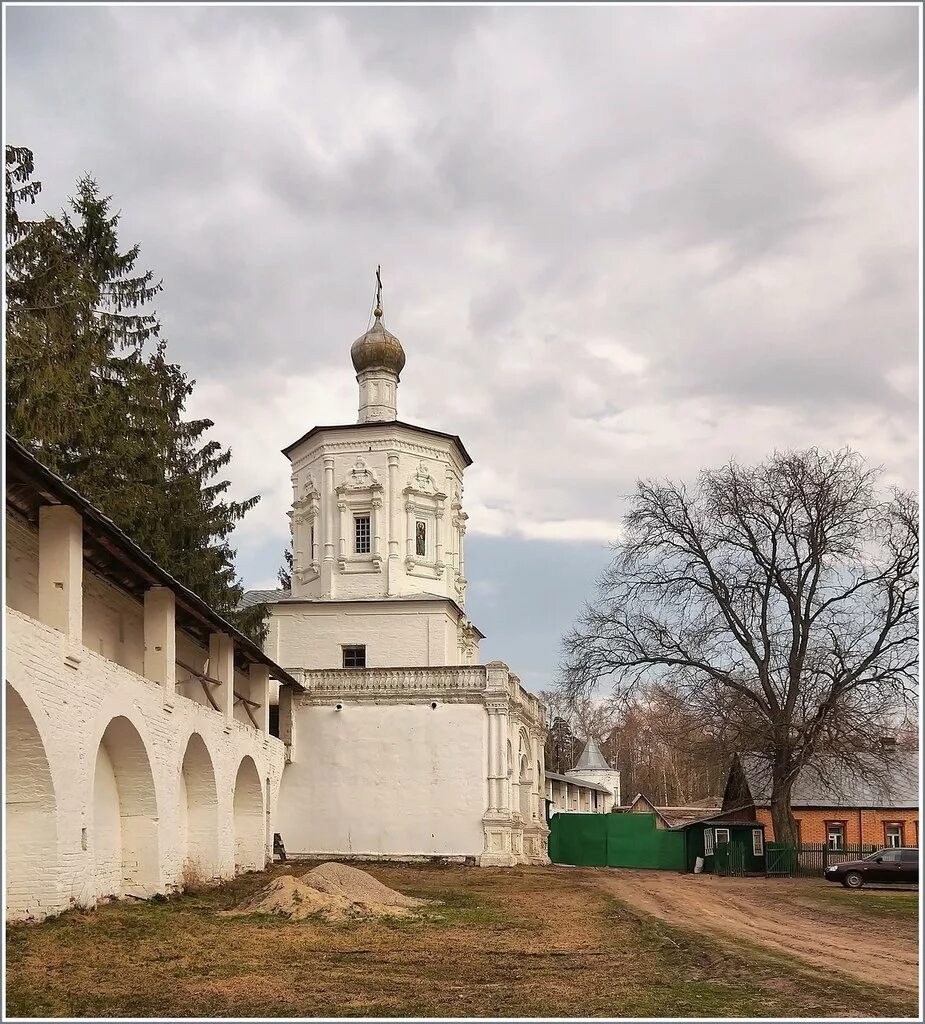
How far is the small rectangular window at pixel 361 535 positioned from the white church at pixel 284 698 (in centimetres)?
7

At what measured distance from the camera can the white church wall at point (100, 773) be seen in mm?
14656

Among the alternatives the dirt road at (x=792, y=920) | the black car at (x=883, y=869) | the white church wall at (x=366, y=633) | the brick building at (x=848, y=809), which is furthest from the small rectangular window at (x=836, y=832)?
the white church wall at (x=366, y=633)

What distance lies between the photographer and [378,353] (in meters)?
40.8

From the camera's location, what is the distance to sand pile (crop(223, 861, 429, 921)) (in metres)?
17.6

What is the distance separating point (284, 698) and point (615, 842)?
13924 millimetres

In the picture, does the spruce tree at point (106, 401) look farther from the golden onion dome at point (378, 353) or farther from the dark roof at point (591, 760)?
the dark roof at point (591, 760)

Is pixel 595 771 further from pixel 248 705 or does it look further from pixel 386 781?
pixel 248 705

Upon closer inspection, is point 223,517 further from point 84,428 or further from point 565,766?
point 565,766

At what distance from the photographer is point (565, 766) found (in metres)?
85.8

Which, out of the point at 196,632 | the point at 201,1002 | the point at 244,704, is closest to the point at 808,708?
the point at 244,704

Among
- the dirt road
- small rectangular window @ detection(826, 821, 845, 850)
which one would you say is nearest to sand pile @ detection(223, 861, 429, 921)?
the dirt road

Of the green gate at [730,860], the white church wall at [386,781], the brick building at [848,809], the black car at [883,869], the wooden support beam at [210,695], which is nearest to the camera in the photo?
the wooden support beam at [210,695]

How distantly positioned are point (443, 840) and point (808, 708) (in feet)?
38.3

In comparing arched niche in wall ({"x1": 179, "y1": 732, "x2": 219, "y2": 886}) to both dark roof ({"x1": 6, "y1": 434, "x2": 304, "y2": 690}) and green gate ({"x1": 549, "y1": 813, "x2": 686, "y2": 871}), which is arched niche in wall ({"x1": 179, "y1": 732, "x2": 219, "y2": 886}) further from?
green gate ({"x1": 549, "y1": 813, "x2": 686, "y2": 871})
